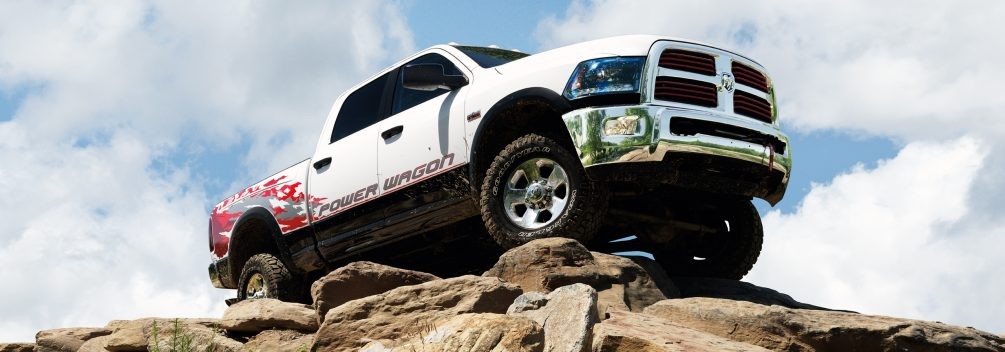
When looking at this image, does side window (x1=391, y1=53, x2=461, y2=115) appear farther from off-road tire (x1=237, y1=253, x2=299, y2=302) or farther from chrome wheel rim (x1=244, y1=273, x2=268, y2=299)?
chrome wheel rim (x1=244, y1=273, x2=268, y2=299)

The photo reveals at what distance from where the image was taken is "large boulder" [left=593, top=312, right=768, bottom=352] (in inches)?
204

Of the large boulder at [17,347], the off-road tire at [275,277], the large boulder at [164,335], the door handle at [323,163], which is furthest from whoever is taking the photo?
the large boulder at [17,347]

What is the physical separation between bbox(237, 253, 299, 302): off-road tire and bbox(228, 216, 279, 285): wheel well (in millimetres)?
250

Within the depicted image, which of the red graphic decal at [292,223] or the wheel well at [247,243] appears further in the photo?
the wheel well at [247,243]

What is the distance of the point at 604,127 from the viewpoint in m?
7.15

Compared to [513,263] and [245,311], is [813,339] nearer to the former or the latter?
[513,263]

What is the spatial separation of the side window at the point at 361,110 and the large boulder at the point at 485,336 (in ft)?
13.3

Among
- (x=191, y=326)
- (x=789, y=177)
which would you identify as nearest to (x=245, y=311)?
(x=191, y=326)

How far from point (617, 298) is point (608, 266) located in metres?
0.40

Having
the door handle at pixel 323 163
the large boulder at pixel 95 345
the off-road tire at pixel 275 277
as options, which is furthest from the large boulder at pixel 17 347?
the door handle at pixel 323 163

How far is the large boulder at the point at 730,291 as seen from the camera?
7785 millimetres

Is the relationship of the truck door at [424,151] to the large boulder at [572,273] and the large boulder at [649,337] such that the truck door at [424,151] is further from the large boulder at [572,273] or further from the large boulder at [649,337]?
the large boulder at [649,337]

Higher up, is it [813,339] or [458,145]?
[458,145]

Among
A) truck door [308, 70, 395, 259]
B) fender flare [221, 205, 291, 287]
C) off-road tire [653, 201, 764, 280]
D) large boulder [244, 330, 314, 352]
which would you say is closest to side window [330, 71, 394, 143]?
truck door [308, 70, 395, 259]
